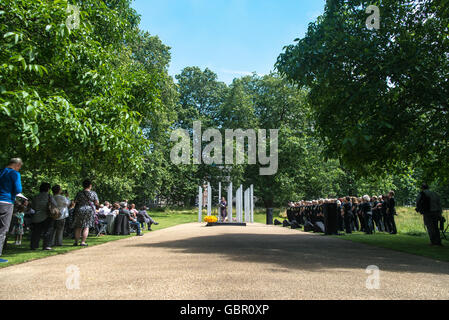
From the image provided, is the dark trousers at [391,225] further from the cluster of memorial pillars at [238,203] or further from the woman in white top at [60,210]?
the woman in white top at [60,210]

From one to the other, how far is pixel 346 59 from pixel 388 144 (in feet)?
10.3

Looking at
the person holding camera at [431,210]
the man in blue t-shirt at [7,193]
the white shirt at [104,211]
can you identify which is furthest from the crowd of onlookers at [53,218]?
the person holding camera at [431,210]

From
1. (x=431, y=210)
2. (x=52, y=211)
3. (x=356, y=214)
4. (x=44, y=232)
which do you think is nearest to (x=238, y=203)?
(x=356, y=214)

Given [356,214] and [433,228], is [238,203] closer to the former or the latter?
[356,214]

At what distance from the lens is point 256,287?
511 centimetres

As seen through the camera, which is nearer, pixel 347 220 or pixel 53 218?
pixel 53 218

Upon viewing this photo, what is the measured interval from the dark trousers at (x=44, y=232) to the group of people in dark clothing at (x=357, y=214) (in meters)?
12.1

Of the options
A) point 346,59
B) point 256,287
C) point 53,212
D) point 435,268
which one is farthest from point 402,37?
point 53,212

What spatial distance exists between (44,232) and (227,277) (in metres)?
7.14

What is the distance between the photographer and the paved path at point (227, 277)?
479 centimetres

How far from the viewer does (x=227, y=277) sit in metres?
5.85

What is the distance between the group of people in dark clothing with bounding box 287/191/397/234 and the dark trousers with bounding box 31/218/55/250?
12.1 meters

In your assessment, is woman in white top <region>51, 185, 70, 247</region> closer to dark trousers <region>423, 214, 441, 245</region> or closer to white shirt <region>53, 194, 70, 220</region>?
white shirt <region>53, 194, 70, 220</region>

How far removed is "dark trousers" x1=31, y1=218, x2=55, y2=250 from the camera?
34.2 feet
